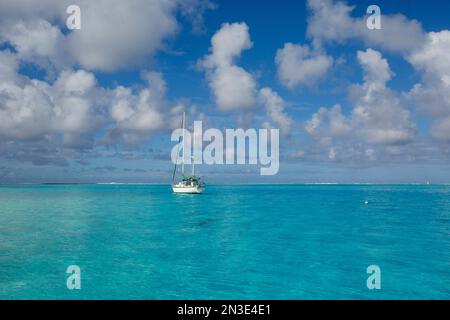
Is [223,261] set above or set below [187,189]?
below

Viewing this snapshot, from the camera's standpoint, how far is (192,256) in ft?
84.7

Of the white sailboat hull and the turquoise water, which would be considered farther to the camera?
the white sailboat hull

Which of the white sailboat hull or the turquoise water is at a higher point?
the white sailboat hull

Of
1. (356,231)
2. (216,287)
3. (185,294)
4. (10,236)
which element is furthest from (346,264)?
(10,236)

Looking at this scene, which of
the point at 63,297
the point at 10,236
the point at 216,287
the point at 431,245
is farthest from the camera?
the point at 10,236

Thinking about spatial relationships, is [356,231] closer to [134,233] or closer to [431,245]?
[431,245]

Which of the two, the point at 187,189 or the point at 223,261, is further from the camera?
the point at 187,189

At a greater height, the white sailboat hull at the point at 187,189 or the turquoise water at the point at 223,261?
the white sailboat hull at the point at 187,189

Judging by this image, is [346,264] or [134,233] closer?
[346,264]

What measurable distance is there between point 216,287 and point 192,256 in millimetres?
7201

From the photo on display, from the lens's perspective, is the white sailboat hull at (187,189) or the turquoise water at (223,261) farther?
the white sailboat hull at (187,189)
